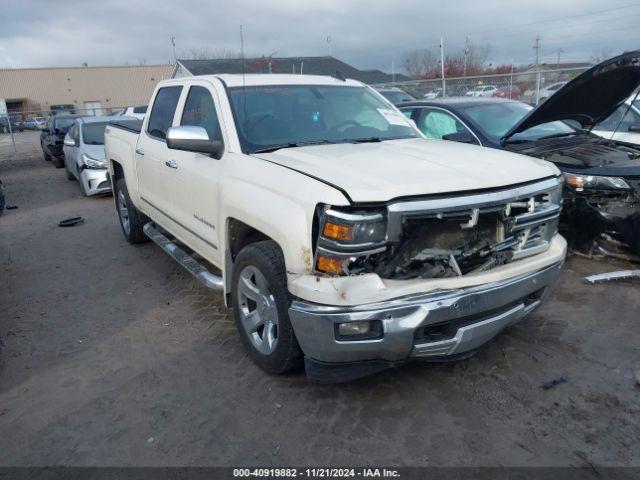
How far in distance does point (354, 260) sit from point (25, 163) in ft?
67.6

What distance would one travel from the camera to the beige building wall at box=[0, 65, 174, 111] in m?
60.8

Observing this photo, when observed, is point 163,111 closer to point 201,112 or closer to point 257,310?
point 201,112

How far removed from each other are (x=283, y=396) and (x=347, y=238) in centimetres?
125

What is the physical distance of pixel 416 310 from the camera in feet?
8.84

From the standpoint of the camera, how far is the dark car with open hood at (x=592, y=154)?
4965mm

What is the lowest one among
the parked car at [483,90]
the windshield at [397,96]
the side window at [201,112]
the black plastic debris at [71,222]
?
the black plastic debris at [71,222]

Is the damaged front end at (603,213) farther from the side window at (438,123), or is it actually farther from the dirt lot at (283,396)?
the side window at (438,123)

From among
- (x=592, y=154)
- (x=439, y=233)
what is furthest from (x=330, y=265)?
(x=592, y=154)

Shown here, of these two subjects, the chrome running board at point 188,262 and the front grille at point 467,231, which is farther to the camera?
the chrome running board at point 188,262

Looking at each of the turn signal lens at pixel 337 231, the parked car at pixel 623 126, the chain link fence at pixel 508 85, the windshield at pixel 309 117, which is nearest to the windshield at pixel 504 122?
the parked car at pixel 623 126

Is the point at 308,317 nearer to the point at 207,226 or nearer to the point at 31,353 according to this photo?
the point at 207,226

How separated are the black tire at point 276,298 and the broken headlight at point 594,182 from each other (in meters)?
3.47

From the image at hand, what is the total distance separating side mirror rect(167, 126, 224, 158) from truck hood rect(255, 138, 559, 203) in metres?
0.43

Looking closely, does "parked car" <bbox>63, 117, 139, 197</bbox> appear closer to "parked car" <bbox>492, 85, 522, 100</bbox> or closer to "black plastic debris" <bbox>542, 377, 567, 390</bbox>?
"black plastic debris" <bbox>542, 377, 567, 390</bbox>
